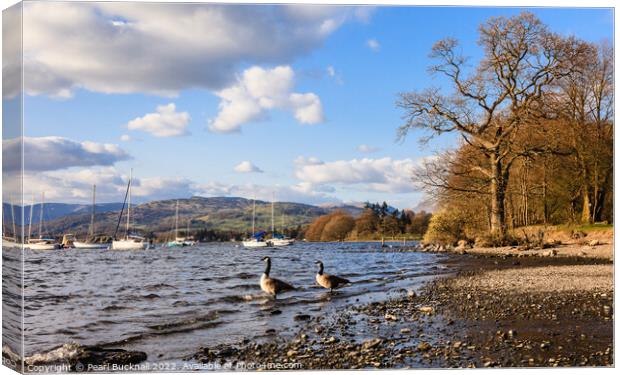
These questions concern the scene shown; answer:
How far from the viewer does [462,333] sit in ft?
19.5

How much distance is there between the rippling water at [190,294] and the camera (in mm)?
6078

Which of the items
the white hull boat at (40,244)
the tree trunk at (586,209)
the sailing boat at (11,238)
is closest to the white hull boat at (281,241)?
the white hull boat at (40,244)

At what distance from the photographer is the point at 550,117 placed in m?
9.38

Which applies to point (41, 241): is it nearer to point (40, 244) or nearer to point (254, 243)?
point (40, 244)

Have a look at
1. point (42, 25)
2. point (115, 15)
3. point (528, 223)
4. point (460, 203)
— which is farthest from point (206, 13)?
point (528, 223)

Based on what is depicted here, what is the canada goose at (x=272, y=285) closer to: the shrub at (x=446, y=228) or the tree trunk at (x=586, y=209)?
the shrub at (x=446, y=228)

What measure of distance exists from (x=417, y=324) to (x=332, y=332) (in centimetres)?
109

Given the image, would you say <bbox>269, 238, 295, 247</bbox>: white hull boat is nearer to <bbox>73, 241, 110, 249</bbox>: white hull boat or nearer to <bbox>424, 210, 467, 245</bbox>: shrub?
<bbox>424, 210, 467, 245</bbox>: shrub

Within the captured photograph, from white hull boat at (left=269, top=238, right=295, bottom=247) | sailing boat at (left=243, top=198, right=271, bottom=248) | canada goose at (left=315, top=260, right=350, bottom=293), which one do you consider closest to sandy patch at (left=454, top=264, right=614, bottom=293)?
canada goose at (left=315, top=260, right=350, bottom=293)

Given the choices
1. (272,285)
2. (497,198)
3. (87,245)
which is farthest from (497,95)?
(87,245)

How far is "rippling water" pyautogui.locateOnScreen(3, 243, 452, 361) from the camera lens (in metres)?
6.08

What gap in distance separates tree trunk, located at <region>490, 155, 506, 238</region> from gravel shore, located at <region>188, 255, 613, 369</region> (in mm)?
1291

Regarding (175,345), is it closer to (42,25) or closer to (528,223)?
(42,25)

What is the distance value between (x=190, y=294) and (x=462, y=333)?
4.71 metres
